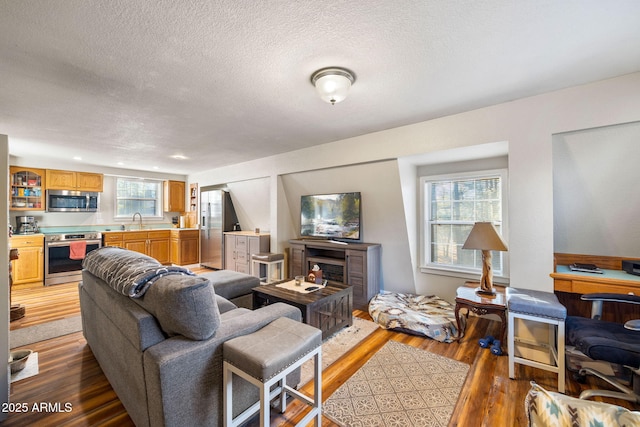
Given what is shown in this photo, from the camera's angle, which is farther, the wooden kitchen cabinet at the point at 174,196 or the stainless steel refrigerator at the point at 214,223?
the wooden kitchen cabinet at the point at 174,196

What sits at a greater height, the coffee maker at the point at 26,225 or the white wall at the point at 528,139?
the white wall at the point at 528,139

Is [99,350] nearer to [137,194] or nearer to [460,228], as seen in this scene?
[460,228]

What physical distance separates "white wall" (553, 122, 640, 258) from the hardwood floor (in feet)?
3.99

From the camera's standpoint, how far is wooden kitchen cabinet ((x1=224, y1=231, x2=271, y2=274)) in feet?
16.2

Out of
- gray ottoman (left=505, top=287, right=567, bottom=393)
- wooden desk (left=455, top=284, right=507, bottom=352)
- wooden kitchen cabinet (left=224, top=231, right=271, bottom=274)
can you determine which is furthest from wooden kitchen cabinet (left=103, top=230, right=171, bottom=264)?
gray ottoman (left=505, top=287, right=567, bottom=393)

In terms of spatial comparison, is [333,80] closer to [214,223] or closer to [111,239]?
[214,223]

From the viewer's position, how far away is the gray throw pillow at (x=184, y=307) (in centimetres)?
137

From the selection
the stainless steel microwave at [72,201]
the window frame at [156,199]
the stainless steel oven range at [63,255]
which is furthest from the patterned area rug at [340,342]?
the window frame at [156,199]

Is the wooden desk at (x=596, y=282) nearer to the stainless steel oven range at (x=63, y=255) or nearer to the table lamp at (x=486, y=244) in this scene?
the table lamp at (x=486, y=244)

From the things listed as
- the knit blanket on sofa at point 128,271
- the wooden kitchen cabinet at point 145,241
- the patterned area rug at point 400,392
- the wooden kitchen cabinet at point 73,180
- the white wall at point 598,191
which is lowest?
the patterned area rug at point 400,392

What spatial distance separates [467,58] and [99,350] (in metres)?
3.60

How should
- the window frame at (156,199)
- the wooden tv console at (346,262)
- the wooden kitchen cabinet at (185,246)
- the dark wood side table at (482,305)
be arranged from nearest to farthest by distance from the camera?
the dark wood side table at (482,305)
the wooden tv console at (346,262)
the window frame at (156,199)
the wooden kitchen cabinet at (185,246)

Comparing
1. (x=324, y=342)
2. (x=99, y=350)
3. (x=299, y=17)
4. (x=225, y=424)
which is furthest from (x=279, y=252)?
(x=299, y=17)

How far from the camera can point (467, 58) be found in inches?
71.2
